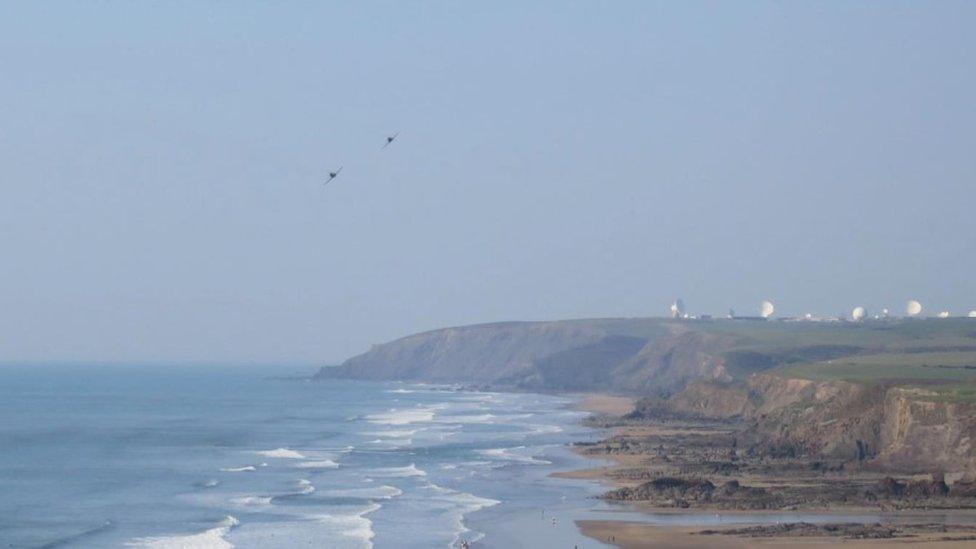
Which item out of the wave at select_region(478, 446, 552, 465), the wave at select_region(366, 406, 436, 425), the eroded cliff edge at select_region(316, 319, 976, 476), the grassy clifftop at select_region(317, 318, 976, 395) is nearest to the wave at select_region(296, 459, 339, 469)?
the wave at select_region(478, 446, 552, 465)

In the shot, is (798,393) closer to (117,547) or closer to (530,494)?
(530,494)

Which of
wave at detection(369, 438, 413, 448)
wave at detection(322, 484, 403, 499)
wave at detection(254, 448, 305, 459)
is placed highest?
wave at detection(369, 438, 413, 448)

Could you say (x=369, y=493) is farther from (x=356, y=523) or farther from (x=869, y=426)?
(x=869, y=426)

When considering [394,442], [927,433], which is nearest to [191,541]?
[927,433]

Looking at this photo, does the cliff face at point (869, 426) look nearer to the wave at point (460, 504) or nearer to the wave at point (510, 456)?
the wave at point (510, 456)

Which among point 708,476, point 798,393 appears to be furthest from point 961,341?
point 708,476

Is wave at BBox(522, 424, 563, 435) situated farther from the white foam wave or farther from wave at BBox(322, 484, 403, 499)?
wave at BBox(322, 484, 403, 499)

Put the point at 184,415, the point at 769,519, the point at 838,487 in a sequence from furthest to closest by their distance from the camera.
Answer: the point at 184,415 → the point at 838,487 → the point at 769,519
